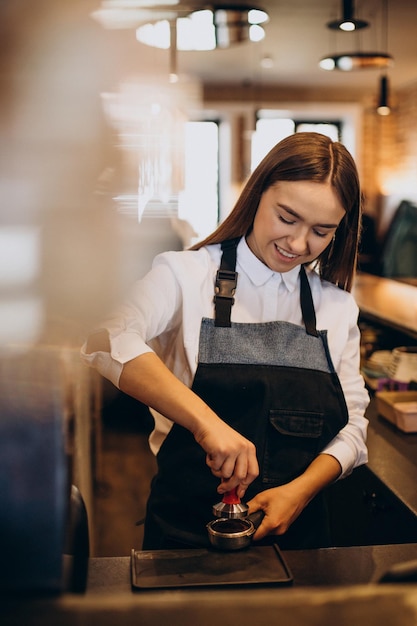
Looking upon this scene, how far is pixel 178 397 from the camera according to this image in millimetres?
1085

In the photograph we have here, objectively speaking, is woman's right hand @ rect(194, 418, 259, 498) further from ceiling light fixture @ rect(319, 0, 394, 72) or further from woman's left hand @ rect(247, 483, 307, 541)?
ceiling light fixture @ rect(319, 0, 394, 72)

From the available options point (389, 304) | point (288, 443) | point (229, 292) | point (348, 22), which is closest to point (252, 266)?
point (229, 292)

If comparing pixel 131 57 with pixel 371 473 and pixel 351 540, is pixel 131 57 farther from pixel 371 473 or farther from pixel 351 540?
pixel 351 540

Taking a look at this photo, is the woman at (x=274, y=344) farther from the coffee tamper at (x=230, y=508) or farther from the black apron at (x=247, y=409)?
the coffee tamper at (x=230, y=508)

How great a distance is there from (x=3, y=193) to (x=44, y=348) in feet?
0.27

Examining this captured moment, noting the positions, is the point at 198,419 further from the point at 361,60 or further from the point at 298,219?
the point at 361,60

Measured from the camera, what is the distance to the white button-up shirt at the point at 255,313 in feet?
4.33

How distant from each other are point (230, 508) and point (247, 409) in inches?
13.1

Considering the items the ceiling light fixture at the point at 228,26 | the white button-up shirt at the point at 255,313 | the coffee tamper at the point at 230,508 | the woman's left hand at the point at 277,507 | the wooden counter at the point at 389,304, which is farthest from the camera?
the ceiling light fixture at the point at 228,26

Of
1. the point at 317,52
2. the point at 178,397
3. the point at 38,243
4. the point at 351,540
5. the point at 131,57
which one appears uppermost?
the point at 317,52

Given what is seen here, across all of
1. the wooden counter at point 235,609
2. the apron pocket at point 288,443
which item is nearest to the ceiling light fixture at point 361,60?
the apron pocket at point 288,443

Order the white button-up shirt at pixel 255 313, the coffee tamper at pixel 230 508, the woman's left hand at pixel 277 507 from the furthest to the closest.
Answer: the white button-up shirt at pixel 255 313 < the woman's left hand at pixel 277 507 < the coffee tamper at pixel 230 508

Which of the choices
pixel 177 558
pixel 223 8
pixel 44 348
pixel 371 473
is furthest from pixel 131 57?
pixel 223 8

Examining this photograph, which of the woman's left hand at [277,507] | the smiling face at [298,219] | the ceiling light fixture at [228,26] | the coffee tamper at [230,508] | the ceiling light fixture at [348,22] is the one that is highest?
the ceiling light fixture at [348,22]
